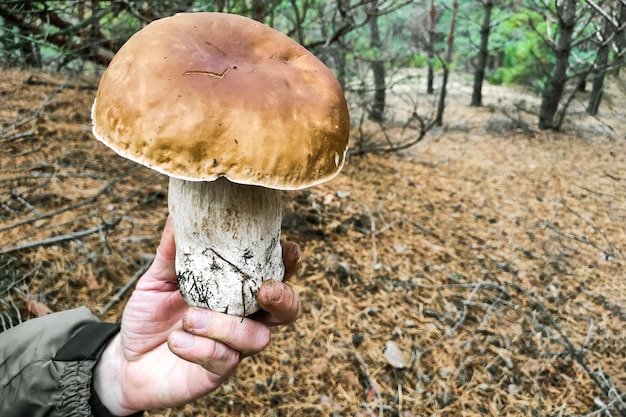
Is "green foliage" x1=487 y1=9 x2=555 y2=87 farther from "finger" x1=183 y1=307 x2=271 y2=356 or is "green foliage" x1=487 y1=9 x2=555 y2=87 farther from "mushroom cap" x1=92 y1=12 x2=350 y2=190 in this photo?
"finger" x1=183 y1=307 x2=271 y2=356

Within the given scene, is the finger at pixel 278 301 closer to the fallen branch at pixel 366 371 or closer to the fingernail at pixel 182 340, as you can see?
the fingernail at pixel 182 340

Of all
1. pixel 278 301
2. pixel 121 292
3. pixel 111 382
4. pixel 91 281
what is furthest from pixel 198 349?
pixel 91 281

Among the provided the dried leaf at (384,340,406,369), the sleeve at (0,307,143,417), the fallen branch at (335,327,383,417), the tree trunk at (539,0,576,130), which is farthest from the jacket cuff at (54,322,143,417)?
the tree trunk at (539,0,576,130)

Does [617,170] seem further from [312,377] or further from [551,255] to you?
[312,377]

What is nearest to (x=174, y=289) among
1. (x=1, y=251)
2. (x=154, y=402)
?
(x=154, y=402)

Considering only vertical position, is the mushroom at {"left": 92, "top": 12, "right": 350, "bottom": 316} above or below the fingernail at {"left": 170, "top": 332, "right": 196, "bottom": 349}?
above

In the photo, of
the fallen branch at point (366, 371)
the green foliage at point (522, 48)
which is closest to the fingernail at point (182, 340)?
the fallen branch at point (366, 371)
